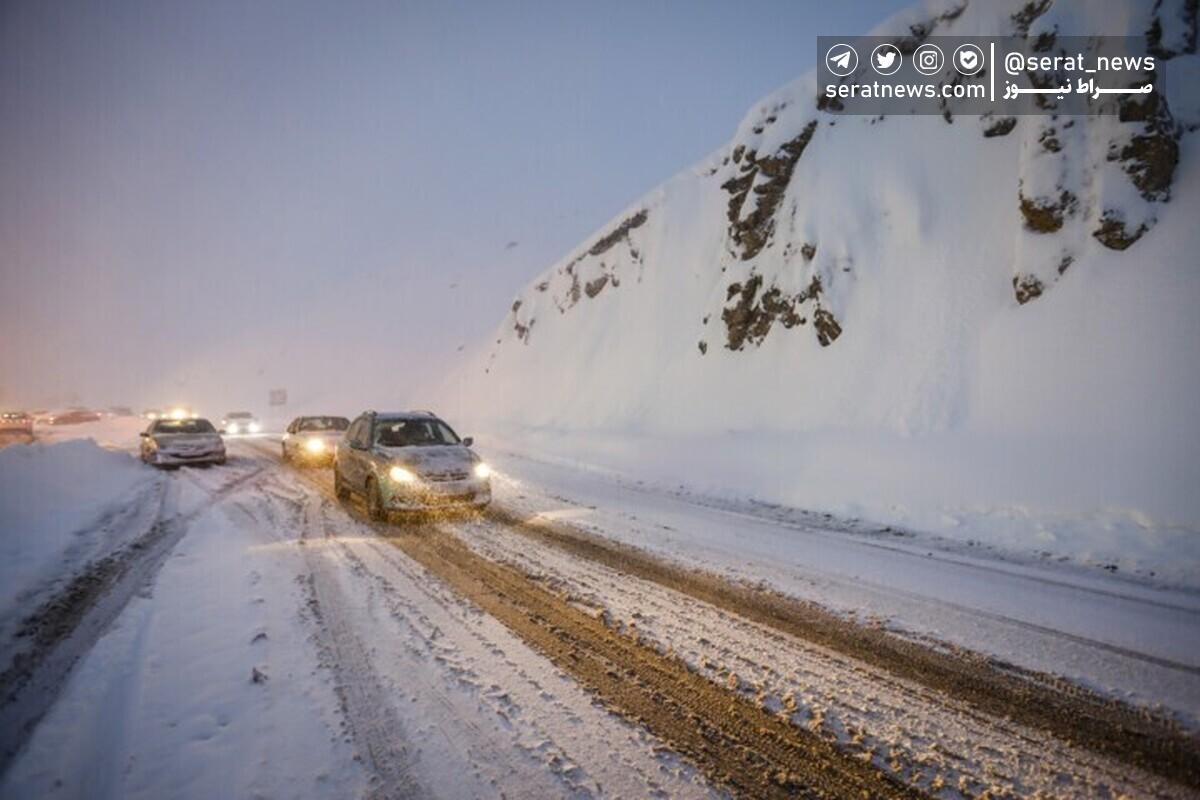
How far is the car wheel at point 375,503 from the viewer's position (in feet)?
27.1

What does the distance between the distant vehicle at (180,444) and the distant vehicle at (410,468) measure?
27.3ft

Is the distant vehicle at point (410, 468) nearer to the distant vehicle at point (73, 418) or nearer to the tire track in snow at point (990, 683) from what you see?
the tire track in snow at point (990, 683)

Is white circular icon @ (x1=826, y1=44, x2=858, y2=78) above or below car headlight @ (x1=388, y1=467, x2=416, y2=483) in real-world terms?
above

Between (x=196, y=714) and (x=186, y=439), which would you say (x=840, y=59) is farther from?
(x=196, y=714)

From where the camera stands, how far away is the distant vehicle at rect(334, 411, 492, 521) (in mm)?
8094

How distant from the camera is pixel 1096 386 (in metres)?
11.2

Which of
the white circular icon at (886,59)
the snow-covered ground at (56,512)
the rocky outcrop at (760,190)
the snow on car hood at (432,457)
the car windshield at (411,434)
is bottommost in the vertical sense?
the snow-covered ground at (56,512)

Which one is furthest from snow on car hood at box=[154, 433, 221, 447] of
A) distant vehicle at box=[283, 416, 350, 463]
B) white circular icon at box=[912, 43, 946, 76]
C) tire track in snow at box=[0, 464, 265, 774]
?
white circular icon at box=[912, 43, 946, 76]

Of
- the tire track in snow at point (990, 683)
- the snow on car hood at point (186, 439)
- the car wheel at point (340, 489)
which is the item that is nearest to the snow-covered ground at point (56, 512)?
the snow on car hood at point (186, 439)

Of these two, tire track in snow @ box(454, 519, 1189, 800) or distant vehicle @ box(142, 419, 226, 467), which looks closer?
tire track in snow @ box(454, 519, 1189, 800)

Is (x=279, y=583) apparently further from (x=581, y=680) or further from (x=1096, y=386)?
(x=1096, y=386)

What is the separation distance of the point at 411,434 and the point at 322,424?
8524 mm

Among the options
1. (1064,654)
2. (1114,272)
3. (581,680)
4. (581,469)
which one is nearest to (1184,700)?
(1064,654)

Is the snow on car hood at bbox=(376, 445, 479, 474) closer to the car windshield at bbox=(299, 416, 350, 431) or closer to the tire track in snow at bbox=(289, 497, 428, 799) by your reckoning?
the tire track in snow at bbox=(289, 497, 428, 799)
